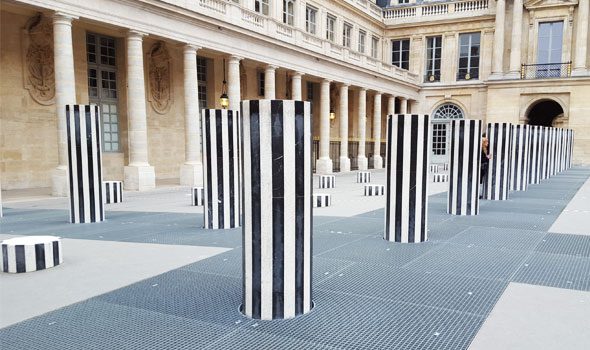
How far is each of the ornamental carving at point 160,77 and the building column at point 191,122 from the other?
3.50 metres

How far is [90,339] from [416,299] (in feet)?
10.1

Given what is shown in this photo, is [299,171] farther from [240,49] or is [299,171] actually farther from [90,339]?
[240,49]

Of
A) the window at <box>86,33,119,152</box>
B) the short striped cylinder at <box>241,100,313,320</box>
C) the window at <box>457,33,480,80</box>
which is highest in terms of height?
the window at <box>457,33,480,80</box>

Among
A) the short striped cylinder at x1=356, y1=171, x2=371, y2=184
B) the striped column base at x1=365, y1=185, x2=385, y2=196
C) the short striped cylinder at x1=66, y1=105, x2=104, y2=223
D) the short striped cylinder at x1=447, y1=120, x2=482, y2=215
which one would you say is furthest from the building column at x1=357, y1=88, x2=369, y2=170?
the short striped cylinder at x1=66, y1=105, x2=104, y2=223

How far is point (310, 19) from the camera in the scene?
29531 mm

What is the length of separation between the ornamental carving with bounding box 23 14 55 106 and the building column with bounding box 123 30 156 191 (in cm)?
321

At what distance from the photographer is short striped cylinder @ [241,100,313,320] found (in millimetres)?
3916

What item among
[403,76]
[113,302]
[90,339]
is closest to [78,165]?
[113,302]

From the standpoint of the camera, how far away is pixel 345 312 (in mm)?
4211

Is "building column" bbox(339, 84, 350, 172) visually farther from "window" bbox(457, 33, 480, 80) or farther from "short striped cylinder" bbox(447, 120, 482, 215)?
"short striped cylinder" bbox(447, 120, 482, 215)

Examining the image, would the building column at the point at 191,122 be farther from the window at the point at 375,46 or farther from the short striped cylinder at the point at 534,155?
the window at the point at 375,46

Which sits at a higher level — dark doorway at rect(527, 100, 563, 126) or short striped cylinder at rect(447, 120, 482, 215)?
dark doorway at rect(527, 100, 563, 126)

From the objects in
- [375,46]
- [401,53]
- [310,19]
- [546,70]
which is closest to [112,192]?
[310,19]

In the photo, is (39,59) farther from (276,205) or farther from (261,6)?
(276,205)
